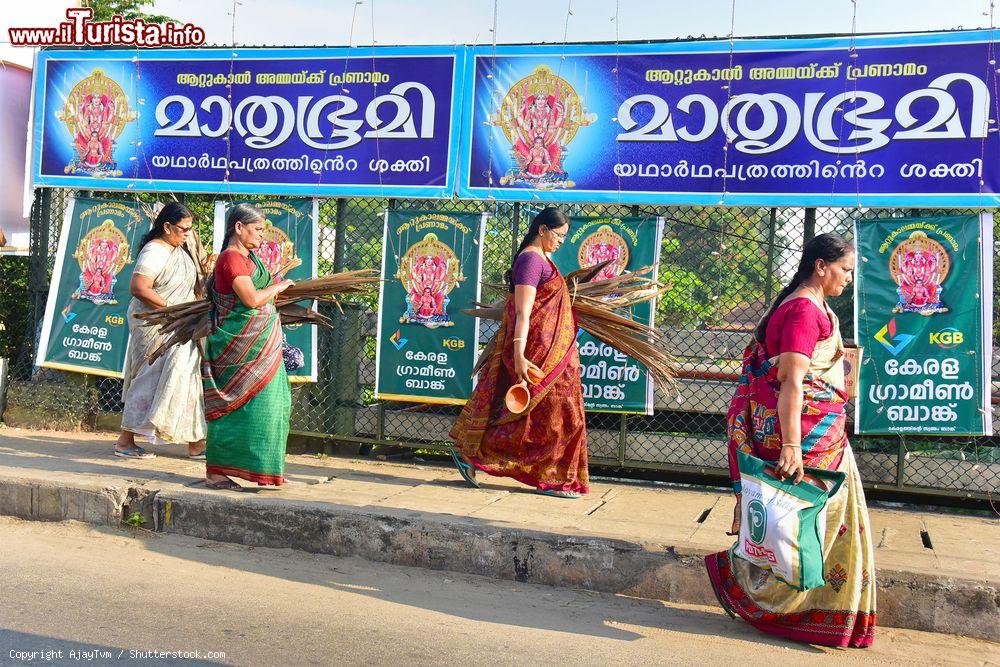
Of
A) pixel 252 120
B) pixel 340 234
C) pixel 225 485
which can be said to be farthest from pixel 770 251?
pixel 252 120

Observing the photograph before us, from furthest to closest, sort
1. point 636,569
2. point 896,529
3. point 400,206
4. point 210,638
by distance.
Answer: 1. point 400,206
2. point 896,529
3. point 636,569
4. point 210,638

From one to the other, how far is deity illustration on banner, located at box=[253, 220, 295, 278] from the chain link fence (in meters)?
A: 0.24

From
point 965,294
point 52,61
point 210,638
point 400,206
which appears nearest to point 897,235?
point 965,294

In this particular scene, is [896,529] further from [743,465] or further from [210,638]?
[210,638]

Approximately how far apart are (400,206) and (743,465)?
3.80 meters

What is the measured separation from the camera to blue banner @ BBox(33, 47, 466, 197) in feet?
23.3

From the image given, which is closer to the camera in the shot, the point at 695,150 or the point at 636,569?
the point at 636,569

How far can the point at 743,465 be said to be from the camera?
4211 mm

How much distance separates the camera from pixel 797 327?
159 inches

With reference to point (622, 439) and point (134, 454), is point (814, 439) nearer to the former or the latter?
point (622, 439)

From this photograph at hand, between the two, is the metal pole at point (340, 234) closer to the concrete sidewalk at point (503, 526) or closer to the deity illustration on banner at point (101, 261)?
the concrete sidewalk at point (503, 526)

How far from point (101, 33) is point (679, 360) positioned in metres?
5.56

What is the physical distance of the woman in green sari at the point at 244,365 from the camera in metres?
5.68

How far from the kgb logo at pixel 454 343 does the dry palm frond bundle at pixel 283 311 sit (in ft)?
2.36
